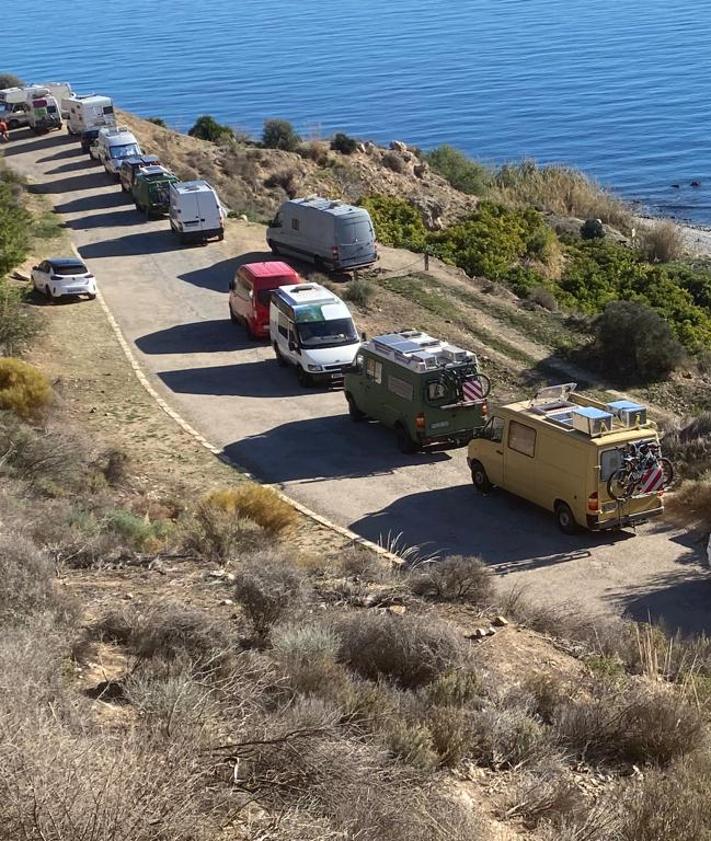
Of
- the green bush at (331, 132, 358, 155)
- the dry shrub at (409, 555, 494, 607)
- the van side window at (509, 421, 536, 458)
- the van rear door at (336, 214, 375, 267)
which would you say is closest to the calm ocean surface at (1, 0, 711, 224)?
the green bush at (331, 132, 358, 155)

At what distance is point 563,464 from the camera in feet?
59.6

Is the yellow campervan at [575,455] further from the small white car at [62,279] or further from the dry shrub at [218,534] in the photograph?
the small white car at [62,279]

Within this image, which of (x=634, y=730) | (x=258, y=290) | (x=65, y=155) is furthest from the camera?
(x=65, y=155)

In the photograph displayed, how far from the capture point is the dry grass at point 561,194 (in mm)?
56438

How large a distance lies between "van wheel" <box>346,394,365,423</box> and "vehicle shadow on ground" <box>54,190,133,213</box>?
25715mm

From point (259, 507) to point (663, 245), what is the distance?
34305mm

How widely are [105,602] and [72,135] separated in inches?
2083

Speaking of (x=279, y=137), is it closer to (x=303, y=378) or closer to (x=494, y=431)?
(x=303, y=378)

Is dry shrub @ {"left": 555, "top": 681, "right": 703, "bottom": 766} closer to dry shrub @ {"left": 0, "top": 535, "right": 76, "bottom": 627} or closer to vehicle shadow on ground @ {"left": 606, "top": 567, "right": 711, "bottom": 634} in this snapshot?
dry shrub @ {"left": 0, "top": 535, "right": 76, "bottom": 627}

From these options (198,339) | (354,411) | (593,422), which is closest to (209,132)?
(198,339)

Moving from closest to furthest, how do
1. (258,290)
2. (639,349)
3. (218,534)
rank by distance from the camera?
(218,534), (639,349), (258,290)

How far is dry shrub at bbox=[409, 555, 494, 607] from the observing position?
520 inches

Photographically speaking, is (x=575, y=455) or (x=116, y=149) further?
(x=116, y=149)

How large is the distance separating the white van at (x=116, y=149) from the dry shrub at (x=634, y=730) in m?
44.5
